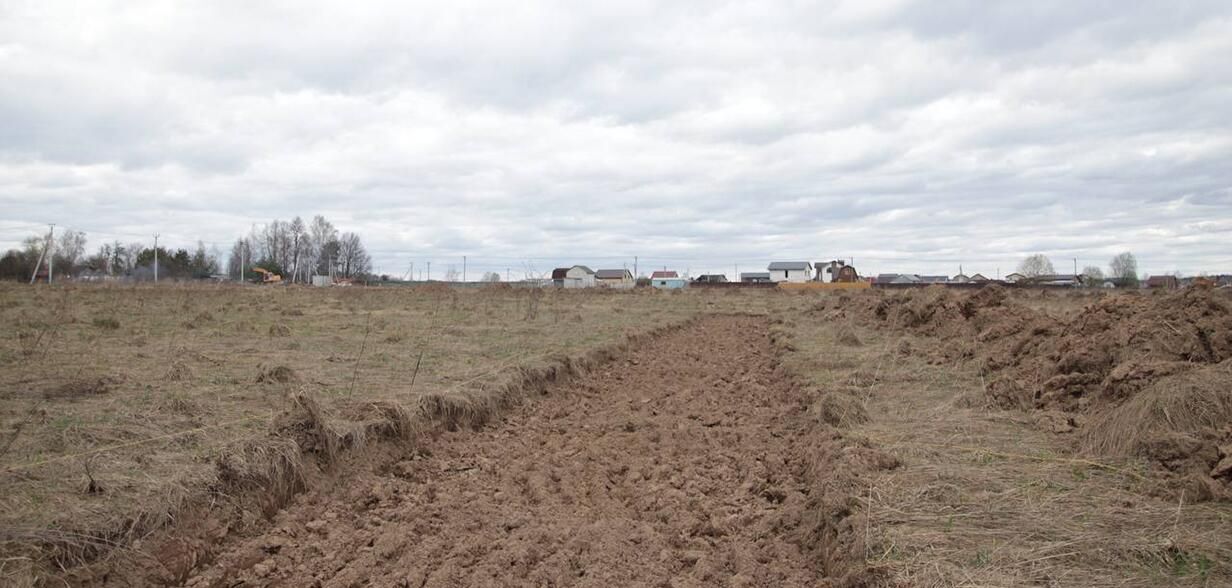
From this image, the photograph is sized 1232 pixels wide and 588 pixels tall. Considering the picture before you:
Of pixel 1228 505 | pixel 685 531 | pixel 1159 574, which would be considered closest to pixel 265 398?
pixel 685 531

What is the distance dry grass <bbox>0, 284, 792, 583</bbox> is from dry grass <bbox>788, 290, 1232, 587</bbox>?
15.6 ft

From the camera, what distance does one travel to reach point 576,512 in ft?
19.5

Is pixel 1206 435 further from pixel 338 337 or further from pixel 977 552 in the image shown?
pixel 338 337

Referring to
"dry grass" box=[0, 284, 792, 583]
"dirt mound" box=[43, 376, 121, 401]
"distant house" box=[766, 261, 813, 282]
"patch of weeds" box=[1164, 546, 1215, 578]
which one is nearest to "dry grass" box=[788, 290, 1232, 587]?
"patch of weeds" box=[1164, 546, 1215, 578]

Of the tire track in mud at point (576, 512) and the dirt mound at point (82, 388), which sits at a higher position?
the dirt mound at point (82, 388)

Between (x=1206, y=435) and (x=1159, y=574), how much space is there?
8.33ft

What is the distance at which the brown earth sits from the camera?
5.61m

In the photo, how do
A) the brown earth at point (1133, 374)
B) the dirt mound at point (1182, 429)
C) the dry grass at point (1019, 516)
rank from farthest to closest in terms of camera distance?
the brown earth at point (1133, 374) → the dirt mound at point (1182, 429) → the dry grass at point (1019, 516)

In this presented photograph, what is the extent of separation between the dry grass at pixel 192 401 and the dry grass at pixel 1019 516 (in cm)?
475

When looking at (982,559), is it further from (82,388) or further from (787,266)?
(787,266)

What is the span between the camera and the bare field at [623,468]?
453 centimetres

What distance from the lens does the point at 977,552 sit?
4316mm

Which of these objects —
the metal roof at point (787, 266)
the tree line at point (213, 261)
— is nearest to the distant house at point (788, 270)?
the metal roof at point (787, 266)

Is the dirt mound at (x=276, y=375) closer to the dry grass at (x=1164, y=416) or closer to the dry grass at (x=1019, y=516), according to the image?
the dry grass at (x=1019, y=516)
